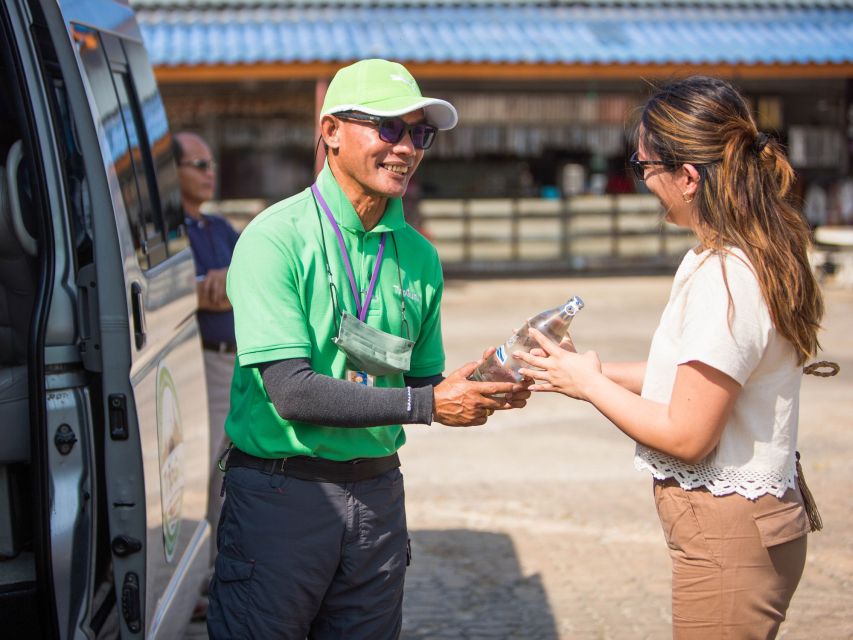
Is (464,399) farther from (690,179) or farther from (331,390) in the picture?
(690,179)

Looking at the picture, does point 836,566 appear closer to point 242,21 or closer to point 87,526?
point 87,526

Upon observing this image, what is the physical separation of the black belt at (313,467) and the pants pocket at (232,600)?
0.23m

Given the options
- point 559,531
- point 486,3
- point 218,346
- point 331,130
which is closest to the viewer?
point 331,130

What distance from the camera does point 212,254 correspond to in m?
4.65

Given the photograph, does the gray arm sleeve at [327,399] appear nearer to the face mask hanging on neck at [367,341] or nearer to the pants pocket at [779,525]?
the face mask hanging on neck at [367,341]

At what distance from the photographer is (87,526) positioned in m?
2.67

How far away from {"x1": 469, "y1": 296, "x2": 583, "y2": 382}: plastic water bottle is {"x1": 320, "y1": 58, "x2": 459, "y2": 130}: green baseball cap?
57cm

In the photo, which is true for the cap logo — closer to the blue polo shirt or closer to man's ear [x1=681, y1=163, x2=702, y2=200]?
man's ear [x1=681, y1=163, x2=702, y2=200]

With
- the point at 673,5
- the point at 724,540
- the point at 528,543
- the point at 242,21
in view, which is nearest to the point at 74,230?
the point at 724,540

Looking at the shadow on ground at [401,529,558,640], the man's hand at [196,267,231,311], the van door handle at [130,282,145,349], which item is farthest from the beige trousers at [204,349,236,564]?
the van door handle at [130,282,145,349]

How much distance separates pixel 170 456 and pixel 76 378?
527mm

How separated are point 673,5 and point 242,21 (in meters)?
6.27

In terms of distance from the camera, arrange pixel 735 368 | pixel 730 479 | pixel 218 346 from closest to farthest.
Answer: pixel 735 368
pixel 730 479
pixel 218 346

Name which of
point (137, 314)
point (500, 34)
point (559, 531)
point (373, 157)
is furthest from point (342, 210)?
point (500, 34)
